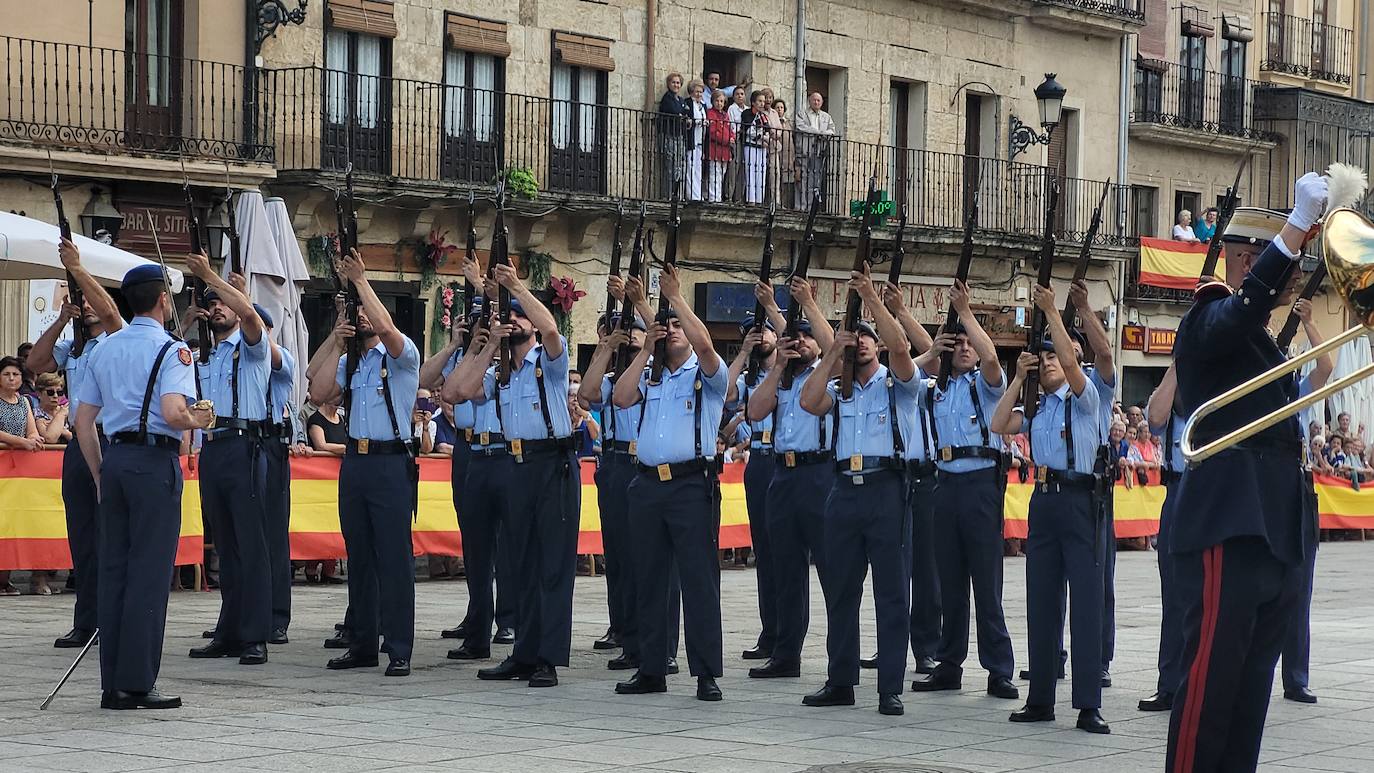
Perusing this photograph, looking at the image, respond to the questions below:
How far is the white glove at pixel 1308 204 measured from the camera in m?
6.61

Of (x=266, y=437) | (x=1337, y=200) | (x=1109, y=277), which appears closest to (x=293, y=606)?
(x=266, y=437)

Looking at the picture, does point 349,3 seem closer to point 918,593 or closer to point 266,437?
point 266,437

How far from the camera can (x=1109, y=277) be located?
3606cm

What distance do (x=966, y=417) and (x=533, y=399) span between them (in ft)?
8.23

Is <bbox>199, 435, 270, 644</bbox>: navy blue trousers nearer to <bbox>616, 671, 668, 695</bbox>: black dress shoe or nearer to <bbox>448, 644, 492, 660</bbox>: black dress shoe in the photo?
<bbox>448, 644, 492, 660</bbox>: black dress shoe

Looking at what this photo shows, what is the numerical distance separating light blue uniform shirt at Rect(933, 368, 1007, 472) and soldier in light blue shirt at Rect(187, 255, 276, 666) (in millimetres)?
4054

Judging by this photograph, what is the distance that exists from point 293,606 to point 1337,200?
10532mm

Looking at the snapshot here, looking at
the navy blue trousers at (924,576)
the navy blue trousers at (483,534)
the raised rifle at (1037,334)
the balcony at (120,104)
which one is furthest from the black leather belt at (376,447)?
the balcony at (120,104)

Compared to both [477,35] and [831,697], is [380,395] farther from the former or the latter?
[477,35]

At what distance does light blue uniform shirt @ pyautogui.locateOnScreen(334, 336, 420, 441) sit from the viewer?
11867mm

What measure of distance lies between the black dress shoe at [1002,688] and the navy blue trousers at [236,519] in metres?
4.26

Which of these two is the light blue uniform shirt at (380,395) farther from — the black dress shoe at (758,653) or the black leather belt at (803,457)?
the black dress shoe at (758,653)

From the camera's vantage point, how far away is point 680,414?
36.4 feet

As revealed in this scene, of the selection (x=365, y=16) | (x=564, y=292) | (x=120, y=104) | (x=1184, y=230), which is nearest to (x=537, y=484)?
(x=120, y=104)
